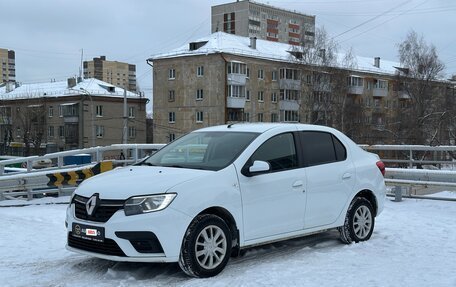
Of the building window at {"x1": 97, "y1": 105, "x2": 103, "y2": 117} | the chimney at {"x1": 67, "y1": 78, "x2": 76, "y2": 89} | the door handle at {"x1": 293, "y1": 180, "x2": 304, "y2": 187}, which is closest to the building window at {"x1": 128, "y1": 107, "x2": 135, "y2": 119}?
the building window at {"x1": 97, "y1": 105, "x2": 103, "y2": 117}

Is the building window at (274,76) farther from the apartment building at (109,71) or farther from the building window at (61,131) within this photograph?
the apartment building at (109,71)

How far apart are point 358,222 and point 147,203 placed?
3318 millimetres

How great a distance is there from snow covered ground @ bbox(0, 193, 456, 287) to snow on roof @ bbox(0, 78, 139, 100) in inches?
2530

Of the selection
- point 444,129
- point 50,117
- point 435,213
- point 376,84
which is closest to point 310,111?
point 444,129

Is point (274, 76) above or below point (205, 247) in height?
above

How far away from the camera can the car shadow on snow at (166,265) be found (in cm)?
539

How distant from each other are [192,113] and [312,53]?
15.5 meters

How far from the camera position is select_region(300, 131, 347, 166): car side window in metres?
6.69

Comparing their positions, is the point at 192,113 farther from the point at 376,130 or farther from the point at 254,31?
the point at 254,31

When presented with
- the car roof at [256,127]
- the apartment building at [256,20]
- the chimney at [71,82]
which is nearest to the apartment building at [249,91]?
the chimney at [71,82]

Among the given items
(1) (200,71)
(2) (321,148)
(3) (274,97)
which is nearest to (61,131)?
(1) (200,71)

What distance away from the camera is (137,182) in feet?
17.6

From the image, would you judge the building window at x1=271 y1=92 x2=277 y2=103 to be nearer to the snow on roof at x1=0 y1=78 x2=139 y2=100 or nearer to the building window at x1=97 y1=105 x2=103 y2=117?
the snow on roof at x1=0 y1=78 x2=139 y2=100

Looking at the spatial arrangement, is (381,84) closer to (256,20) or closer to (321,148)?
(256,20)
